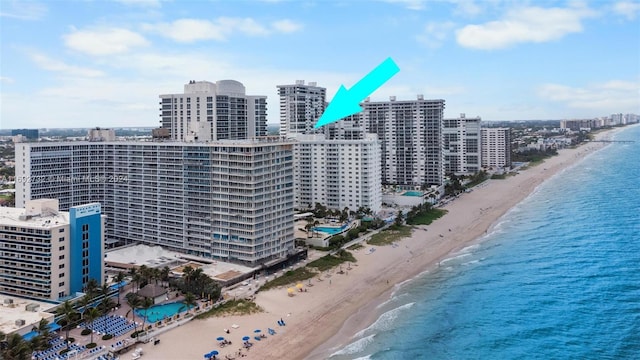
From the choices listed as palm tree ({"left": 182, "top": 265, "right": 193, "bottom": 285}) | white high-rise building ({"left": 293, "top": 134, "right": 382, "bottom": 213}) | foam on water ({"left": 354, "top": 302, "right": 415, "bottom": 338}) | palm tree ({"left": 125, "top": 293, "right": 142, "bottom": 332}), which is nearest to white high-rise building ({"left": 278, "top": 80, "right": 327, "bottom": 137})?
white high-rise building ({"left": 293, "top": 134, "right": 382, "bottom": 213})

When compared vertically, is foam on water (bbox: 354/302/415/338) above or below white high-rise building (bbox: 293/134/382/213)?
below

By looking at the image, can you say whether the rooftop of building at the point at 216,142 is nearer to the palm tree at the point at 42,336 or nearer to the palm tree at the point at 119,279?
the palm tree at the point at 119,279

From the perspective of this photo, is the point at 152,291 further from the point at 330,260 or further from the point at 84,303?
the point at 330,260

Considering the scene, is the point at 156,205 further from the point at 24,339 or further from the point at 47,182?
the point at 24,339

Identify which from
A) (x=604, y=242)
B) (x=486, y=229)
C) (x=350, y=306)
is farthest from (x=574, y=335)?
(x=486, y=229)

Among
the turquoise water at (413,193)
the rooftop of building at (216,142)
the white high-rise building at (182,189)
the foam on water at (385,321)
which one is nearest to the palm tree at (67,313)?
the white high-rise building at (182,189)

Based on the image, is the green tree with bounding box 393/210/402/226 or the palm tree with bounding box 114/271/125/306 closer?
the palm tree with bounding box 114/271/125/306

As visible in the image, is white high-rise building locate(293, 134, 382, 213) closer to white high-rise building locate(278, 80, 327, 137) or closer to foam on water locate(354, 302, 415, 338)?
white high-rise building locate(278, 80, 327, 137)
